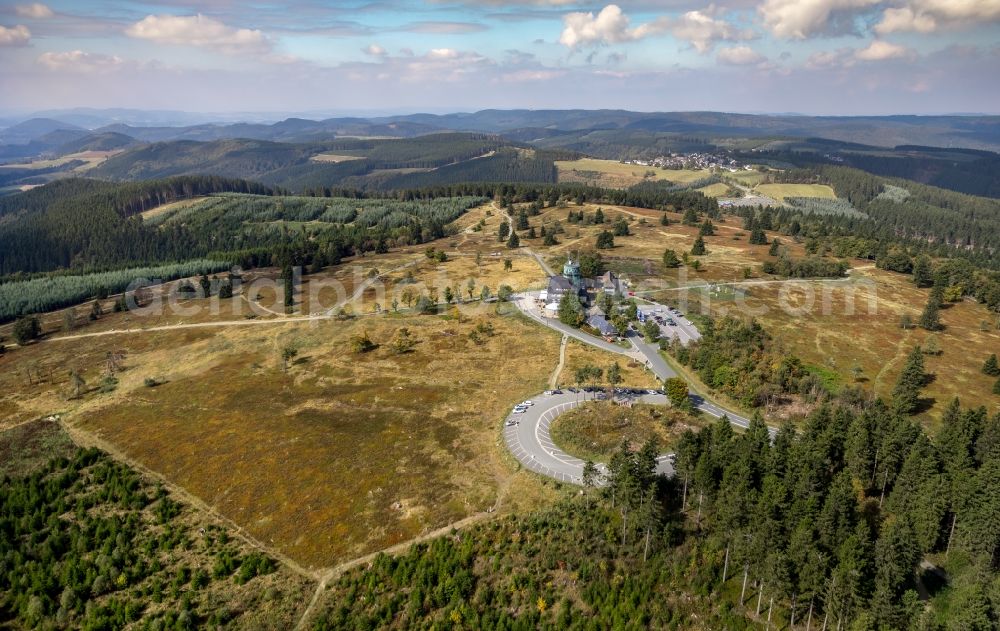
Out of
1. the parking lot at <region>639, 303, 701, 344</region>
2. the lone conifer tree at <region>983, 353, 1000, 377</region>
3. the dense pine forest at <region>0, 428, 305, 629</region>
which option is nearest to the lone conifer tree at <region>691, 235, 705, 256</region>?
the parking lot at <region>639, 303, 701, 344</region>

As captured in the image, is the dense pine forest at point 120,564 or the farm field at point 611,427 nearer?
the dense pine forest at point 120,564

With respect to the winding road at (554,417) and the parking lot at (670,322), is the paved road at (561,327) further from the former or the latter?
the parking lot at (670,322)

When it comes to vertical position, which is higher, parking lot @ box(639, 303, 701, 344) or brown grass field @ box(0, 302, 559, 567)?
parking lot @ box(639, 303, 701, 344)

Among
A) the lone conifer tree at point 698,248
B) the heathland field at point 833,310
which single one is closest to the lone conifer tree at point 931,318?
the heathland field at point 833,310

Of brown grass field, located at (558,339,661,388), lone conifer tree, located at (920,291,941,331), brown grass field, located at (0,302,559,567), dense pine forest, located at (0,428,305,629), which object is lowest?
dense pine forest, located at (0,428,305,629)

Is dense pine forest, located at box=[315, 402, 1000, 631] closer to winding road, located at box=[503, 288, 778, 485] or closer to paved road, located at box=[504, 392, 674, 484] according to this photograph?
paved road, located at box=[504, 392, 674, 484]

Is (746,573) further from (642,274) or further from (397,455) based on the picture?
(642,274)
